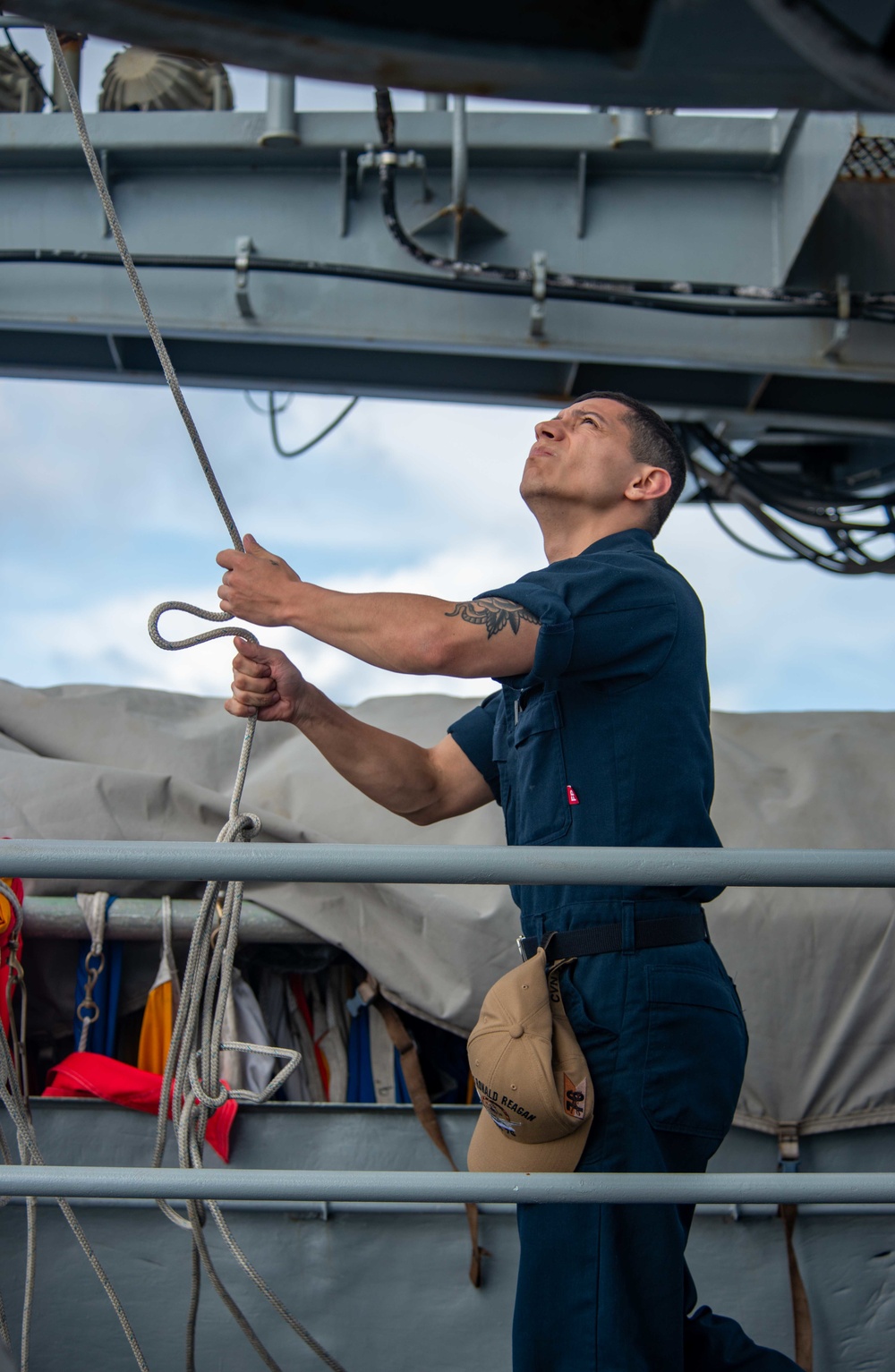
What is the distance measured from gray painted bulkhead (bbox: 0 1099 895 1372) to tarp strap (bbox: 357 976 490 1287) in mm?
33

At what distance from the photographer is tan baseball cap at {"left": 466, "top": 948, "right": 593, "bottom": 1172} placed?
1741mm

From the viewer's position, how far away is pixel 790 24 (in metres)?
0.75

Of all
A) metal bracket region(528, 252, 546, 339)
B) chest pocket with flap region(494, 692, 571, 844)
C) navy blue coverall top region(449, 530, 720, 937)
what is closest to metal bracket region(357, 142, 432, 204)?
metal bracket region(528, 252, 546, 339)

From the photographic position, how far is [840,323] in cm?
386

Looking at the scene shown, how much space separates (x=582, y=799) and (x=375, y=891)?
4.09ft

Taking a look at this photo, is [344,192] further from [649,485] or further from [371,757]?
[371,757]

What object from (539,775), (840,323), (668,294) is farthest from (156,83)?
(539,775)

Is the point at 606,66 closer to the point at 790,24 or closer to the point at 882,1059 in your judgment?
the point at 790,24

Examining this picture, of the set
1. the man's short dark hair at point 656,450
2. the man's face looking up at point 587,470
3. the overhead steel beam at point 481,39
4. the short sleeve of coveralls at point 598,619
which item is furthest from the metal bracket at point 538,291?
the overhead steel beam at point 481,39

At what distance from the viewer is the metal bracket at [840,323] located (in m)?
3.80

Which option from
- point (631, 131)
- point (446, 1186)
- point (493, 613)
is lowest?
point (446, 1186)

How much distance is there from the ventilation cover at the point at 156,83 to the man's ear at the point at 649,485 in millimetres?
2760

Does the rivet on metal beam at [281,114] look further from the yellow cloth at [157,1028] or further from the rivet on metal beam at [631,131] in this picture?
the yellow cloth at [157,1028]

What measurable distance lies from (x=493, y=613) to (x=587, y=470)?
55cm
